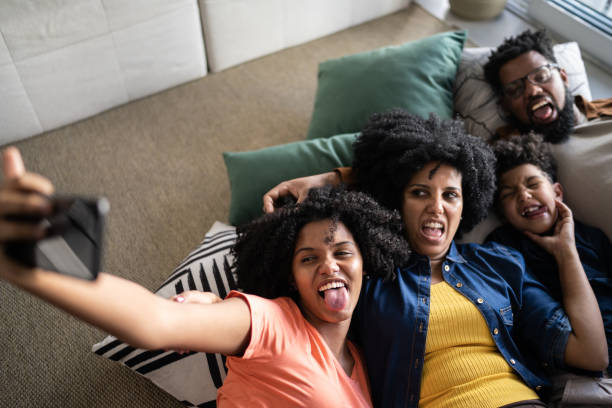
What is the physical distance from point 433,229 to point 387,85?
2.38 feet

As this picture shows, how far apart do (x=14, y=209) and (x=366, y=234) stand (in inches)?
31.9

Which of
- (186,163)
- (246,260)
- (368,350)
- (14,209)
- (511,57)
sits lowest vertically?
(186,163)

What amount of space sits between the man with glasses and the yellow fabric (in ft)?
2.48

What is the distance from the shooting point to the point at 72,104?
216 centimetres

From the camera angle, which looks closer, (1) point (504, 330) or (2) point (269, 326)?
(2) point (269, 326)

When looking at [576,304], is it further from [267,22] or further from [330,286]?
[267,22]

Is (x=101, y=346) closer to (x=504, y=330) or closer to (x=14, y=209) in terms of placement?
(x=14, y=209)

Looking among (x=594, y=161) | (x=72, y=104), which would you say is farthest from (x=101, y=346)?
(x=594, y=161)

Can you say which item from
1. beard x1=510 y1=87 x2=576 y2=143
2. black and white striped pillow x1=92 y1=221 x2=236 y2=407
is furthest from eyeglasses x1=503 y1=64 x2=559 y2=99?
black and white striped pillow x1=92 y1=221 x2=236 y2=407

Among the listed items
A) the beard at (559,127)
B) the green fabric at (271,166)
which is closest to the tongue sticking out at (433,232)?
the green fabric at (271,166)

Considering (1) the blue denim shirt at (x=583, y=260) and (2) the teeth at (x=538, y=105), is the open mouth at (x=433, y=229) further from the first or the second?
(2) the teeth at (x=538, y=105)

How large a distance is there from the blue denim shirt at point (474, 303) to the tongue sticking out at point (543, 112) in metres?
0.53

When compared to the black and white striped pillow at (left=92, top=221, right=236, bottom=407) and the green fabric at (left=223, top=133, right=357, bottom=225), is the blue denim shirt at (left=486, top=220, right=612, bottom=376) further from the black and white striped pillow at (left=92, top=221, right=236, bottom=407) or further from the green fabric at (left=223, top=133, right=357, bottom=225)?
the black and white striped pillow at (left=92, top=221, right=236, bottom=407)

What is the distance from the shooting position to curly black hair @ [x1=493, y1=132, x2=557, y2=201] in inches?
59.4
